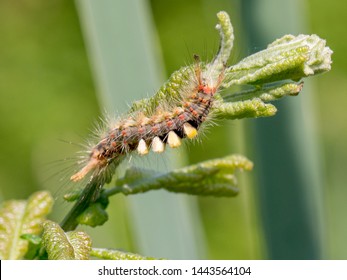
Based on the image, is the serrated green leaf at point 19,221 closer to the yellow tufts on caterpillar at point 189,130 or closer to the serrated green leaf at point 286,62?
the yellow tufts on caterpillar at point 189,130

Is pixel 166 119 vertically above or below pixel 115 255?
above

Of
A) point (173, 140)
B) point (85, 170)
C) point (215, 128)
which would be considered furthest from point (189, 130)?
point (215, 128)

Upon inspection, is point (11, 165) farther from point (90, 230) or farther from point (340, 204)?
point (340, 204)

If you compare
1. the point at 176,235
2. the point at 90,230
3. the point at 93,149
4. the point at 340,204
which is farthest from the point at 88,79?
the point at 93,149

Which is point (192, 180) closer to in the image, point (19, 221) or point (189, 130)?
point (189, 130)

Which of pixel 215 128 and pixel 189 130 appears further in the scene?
pixel 215 128

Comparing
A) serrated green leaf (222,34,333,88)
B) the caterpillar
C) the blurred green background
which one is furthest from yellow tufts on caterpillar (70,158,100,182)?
the blurred green background

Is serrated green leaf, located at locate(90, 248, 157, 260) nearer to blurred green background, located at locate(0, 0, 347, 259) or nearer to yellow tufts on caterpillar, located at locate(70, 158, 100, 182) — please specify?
yellow tufts on caterpillar, located at locate(70, 158, 100, 182)
